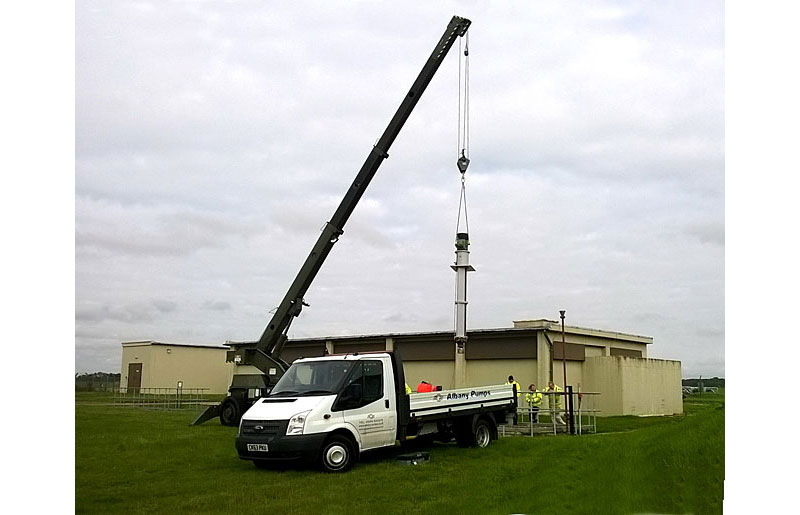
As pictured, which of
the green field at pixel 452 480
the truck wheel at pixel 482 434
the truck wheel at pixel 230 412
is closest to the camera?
the green field at pixel 452 480

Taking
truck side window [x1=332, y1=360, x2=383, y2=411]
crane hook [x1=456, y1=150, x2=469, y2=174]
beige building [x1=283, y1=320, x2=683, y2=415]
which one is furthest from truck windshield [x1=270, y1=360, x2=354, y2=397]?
beige building [x1=283, y1=320, x2=683, y2=415]

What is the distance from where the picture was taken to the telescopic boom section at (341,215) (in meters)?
19.6

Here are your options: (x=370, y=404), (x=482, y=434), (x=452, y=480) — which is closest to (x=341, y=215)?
(x=482, y=434)

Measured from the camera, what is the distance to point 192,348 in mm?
40812

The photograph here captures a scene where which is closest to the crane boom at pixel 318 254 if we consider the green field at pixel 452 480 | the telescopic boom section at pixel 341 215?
the telescopic boom section at pixel 341 215

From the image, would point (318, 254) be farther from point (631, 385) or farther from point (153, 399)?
point (153, 399)

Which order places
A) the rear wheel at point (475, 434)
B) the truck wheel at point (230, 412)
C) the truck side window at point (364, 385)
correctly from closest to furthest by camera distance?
1. the truck side window at point (364, 385)
2. the rear wheel at point (475, 434)
3. the truck wheel at point (230, 412)

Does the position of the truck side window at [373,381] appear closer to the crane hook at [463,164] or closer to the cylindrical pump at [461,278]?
the cylindrical pump at [461,278]

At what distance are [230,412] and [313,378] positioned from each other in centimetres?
996

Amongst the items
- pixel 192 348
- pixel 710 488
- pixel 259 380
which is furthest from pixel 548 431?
pixel 192 348

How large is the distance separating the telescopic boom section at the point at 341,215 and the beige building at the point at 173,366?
54.5 feet

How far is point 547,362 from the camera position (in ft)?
97.1

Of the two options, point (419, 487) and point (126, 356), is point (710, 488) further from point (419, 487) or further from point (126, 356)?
point (126, 356)

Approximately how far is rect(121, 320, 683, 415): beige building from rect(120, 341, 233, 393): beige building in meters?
8.02
